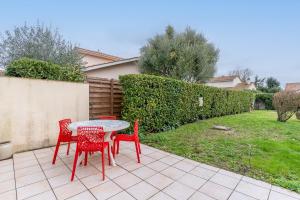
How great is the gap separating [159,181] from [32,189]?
194 cm

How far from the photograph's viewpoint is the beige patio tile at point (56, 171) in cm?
287

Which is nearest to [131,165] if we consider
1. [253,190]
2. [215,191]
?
[215,191]

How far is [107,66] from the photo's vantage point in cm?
1073

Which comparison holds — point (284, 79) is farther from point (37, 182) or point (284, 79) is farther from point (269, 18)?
point (37, 182)

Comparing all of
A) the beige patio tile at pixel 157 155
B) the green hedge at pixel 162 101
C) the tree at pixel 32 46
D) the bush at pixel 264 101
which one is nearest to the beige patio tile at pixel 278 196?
the beige patio tile at pixel 157 155

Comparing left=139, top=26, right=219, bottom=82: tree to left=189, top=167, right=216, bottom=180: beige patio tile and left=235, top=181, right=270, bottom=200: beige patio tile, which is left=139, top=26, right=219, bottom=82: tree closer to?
left=189, top=167, right=216, bottom=180: beige patio tile

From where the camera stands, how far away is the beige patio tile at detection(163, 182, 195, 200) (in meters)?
2.33

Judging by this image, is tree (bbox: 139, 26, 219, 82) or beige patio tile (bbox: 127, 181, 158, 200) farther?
tree (bbox: 139, 26, 219, 82)

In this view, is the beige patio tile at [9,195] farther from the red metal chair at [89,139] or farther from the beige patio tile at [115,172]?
the beige patio tile at [115,172]

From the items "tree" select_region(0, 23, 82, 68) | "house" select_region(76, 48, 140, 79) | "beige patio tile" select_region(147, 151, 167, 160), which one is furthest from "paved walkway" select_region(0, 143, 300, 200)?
"house" select_region(76, 48, 140, 79)

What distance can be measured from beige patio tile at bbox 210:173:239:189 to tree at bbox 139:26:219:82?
28.3ft

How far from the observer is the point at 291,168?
3.32m

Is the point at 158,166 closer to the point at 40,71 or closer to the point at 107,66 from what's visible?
the point at 40,71

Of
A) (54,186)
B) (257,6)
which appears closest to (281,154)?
(54,186)
